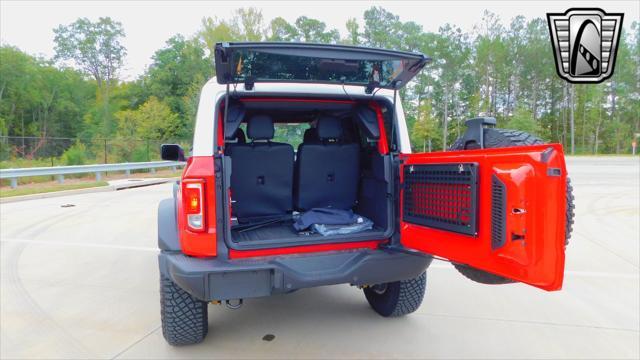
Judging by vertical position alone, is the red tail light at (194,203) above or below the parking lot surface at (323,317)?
above

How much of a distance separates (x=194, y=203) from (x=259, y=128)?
923mm

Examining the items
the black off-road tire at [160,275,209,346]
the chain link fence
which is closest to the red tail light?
the black off-road tire at [160,275,209,346]

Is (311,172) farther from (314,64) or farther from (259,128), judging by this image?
(314,64)

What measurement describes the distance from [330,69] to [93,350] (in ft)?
8.27

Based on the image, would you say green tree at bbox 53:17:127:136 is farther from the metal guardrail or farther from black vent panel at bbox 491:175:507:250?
black vent panel at bbox 491:175:507:250

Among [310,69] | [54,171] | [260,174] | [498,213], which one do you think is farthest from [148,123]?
[498,213]

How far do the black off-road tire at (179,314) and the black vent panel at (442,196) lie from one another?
1553mm

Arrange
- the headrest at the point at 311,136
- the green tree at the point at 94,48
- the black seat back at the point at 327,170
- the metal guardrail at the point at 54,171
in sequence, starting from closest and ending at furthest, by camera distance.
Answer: the black seat back at the point at 327,170
the headrest at the point at 311,136
the metal guardrail at the point at 54,171
the green tree at the point at 94,48

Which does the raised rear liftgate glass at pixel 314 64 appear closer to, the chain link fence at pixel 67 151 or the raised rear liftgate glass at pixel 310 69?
the raised rear liftgate glass at pixel 310 69

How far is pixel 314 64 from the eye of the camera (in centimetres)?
254

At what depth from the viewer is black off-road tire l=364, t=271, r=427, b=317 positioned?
3.05m

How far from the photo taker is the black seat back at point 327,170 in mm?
3283

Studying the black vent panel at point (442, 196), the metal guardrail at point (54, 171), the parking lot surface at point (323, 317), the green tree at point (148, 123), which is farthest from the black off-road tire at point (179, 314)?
the green tree at point (148, 123)

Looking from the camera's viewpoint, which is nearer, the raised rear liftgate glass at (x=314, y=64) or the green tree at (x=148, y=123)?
the raised rear liftgate glass at (x=314, y=64)
